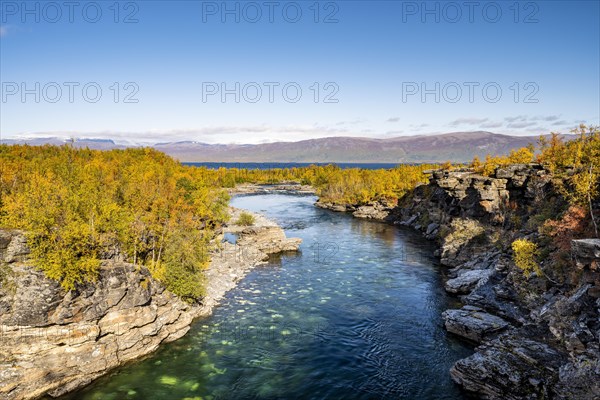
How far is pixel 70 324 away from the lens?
27141 millimetres

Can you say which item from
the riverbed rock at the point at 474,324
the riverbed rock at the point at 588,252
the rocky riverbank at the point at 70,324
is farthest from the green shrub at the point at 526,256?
the rocky riverbank at the point at 70,324

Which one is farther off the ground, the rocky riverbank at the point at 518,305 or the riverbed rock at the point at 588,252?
the riverbed rock at the point at 588,252

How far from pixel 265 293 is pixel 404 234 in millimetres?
47727

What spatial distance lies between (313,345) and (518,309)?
2054 centimetres

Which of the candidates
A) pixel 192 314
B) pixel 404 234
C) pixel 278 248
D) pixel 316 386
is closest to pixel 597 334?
pixel 316 386

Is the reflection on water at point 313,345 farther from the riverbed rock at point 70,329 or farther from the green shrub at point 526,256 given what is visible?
the green shrub at point 526,256

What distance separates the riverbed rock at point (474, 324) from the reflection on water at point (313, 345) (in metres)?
1.34

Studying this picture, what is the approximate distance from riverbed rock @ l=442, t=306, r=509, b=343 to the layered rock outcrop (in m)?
0.08

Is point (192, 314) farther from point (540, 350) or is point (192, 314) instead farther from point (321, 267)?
point (540, 350)

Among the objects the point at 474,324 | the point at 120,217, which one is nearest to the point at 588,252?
the point at 474,324

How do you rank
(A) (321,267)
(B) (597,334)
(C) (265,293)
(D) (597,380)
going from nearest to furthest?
1. (D) (597,380)
2. (B) (597,334)
3. (C) (265,293)
4. (A) (321,267)

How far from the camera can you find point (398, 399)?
25.4 metres

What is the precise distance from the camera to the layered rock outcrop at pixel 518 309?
24.2 meters

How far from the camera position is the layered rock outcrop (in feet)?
79.3
